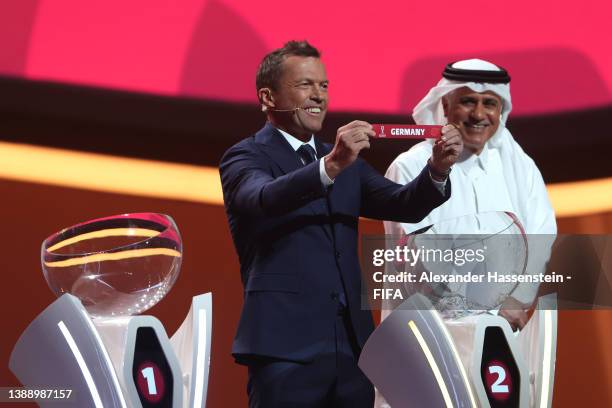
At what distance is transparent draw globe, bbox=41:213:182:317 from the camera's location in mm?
2037

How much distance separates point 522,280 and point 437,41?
2.20 meters

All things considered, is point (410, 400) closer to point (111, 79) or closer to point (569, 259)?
point (569, 259)

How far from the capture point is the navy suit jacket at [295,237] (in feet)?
6.78

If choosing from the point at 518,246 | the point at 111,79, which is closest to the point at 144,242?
the point at 518,246

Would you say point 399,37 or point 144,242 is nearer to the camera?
point 144,242

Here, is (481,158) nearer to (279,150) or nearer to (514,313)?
(279,150)

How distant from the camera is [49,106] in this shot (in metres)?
3.76

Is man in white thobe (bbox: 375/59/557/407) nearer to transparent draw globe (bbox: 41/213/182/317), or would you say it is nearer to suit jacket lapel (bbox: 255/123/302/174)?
suit jacket lapel (bbox: 255/123/302/174)

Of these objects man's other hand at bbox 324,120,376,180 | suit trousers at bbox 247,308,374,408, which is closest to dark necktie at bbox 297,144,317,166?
man's other hand at bbox 324,120,376,180

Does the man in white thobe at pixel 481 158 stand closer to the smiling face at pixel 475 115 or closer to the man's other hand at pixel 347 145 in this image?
the smiling face at pixel 475 115

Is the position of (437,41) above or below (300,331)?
above

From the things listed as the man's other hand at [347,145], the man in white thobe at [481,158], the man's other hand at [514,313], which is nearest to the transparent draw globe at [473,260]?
the man's other hand at [514,313]

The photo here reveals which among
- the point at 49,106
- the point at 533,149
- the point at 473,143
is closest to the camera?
the point at 473,143

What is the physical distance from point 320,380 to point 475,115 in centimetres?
120
